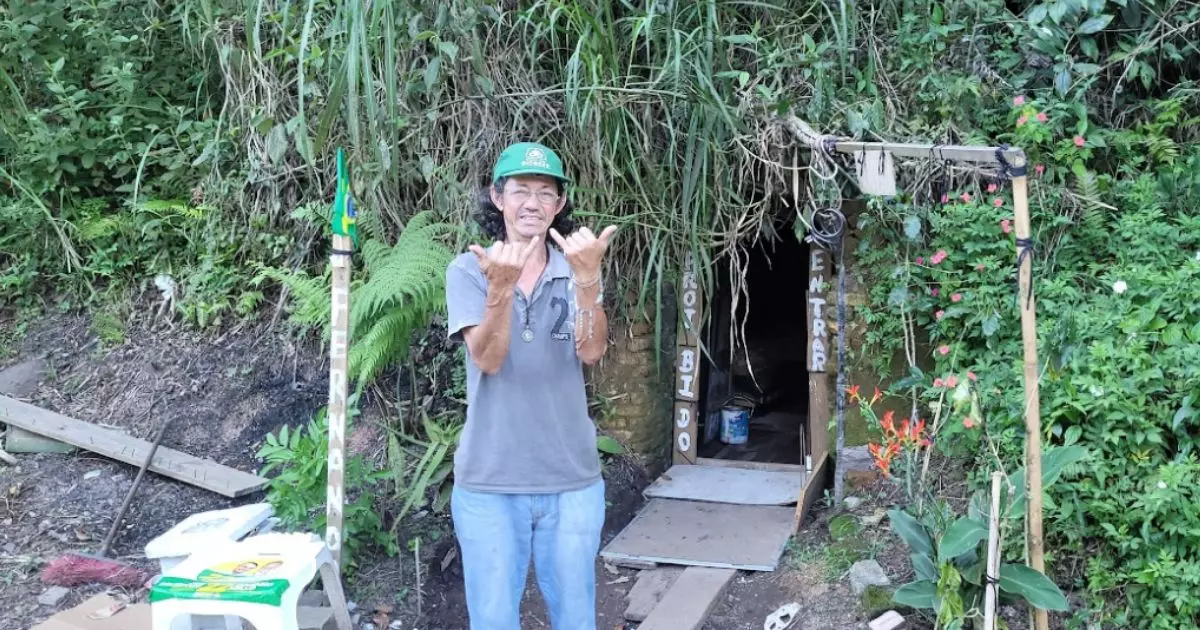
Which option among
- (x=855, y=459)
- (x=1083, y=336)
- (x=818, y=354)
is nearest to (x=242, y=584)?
(x=855, y=459)

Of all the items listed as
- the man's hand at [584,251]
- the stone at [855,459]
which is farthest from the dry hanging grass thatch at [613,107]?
the man's hand at [584,251]

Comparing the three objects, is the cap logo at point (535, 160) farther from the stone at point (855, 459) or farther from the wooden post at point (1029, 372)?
the stone at point (855, 459)

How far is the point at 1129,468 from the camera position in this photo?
316cm

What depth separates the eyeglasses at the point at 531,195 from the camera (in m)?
2.62

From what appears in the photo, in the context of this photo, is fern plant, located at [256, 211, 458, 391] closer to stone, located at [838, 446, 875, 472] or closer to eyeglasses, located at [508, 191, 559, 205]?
eyeglasses, located at [508, 191, 559, 205]

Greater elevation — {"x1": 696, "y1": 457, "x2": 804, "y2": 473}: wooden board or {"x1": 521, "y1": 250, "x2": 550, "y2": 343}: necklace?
{"x1": 521, "y1": 250, "x2": 550, "y2": 343}: necklace

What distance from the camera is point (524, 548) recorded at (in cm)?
262

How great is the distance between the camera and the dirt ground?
3742mm

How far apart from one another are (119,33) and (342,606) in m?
3.88

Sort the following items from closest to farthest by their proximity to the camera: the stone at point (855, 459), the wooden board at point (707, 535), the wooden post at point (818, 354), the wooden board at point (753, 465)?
1. the wooden board at point (707, 535)
2. the stone at point (855, 459)
3. the wooden post at point (818, 354)
4. the wooden board at point (753, 465)

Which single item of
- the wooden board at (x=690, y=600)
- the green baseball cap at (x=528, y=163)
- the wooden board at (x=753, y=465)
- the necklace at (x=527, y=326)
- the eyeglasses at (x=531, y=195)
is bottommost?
the wooden board at (x=690, y=600)

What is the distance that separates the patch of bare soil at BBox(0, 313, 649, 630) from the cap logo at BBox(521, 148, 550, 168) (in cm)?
200

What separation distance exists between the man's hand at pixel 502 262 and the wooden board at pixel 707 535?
2334 millimetres

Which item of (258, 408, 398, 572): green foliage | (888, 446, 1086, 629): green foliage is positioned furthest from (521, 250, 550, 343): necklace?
(888, 446, 1086, 629): green foliage
